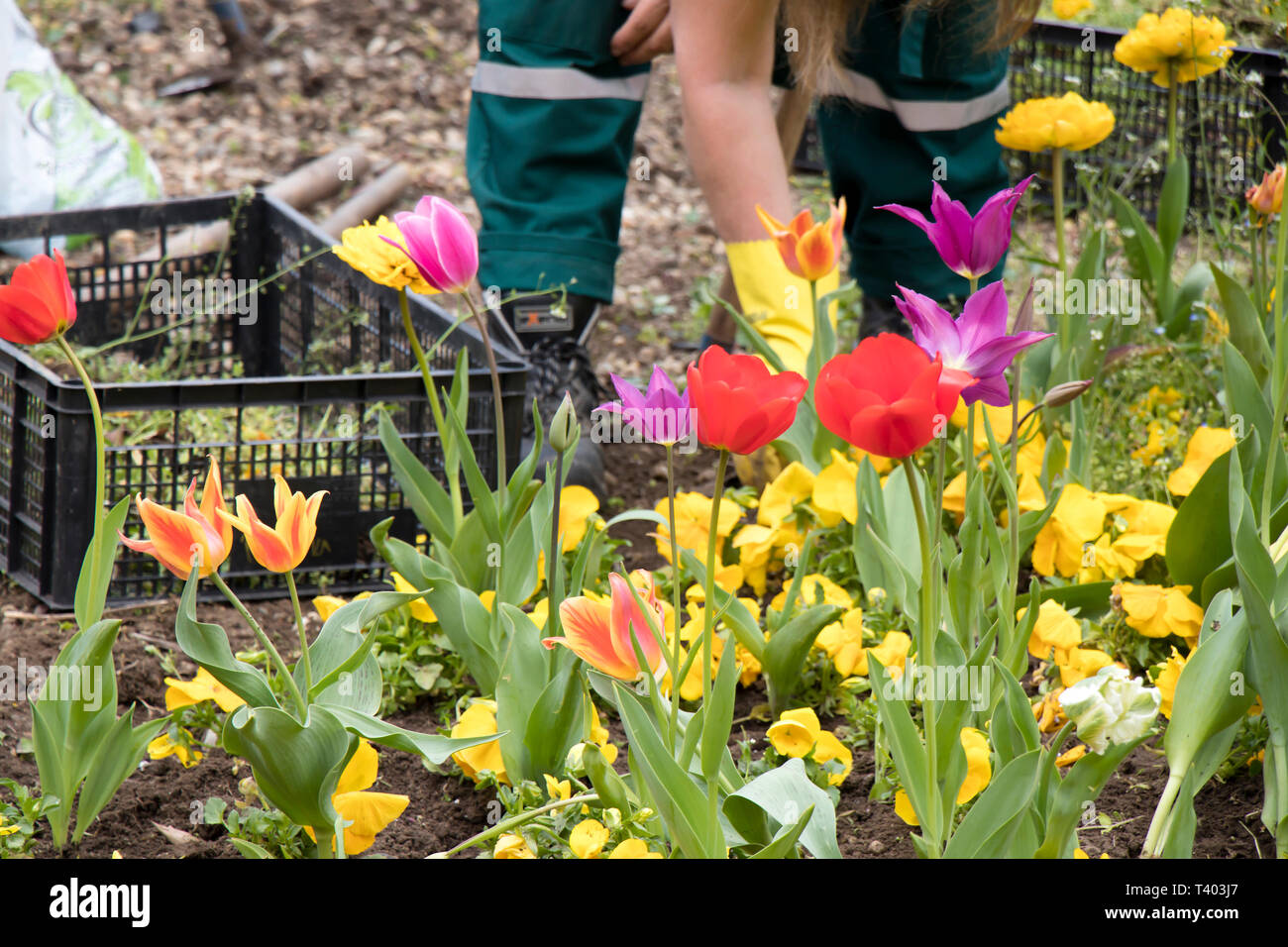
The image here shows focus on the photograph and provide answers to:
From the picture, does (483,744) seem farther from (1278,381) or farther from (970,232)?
(1278,381)

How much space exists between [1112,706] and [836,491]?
2.42 ft

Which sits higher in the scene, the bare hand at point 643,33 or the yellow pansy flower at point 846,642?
the bare hand at point 643,33

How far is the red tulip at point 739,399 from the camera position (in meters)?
0.82

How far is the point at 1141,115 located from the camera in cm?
279

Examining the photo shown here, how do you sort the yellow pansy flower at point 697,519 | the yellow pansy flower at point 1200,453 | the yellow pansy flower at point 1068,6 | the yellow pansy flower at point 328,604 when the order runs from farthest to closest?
the yellow pansy flower at point 1068,6, the yellow pansy flower at point 697,519, the yellow pansy flower at point 1200,453, the yellow pansy flower at point 328,604

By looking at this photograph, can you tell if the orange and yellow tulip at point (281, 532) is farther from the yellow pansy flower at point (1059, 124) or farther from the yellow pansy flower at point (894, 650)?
the yellow pansy flower at point (1059, 124)

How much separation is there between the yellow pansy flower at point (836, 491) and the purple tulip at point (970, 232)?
1.95ft

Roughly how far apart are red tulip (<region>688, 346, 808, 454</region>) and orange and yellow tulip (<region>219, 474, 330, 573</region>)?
0.30 meters

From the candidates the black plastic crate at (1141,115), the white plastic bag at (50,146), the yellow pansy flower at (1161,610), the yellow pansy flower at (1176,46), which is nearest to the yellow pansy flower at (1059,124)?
the yellow pansy flower at (1176,46)

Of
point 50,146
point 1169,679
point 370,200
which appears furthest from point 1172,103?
point 50,146

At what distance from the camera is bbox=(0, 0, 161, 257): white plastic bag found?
3016 mm

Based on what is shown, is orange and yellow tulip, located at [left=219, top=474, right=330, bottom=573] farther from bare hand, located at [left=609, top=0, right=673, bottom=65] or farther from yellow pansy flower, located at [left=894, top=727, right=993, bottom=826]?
bare hand, located at [left=609, top=0, right=673, bottom=65]
